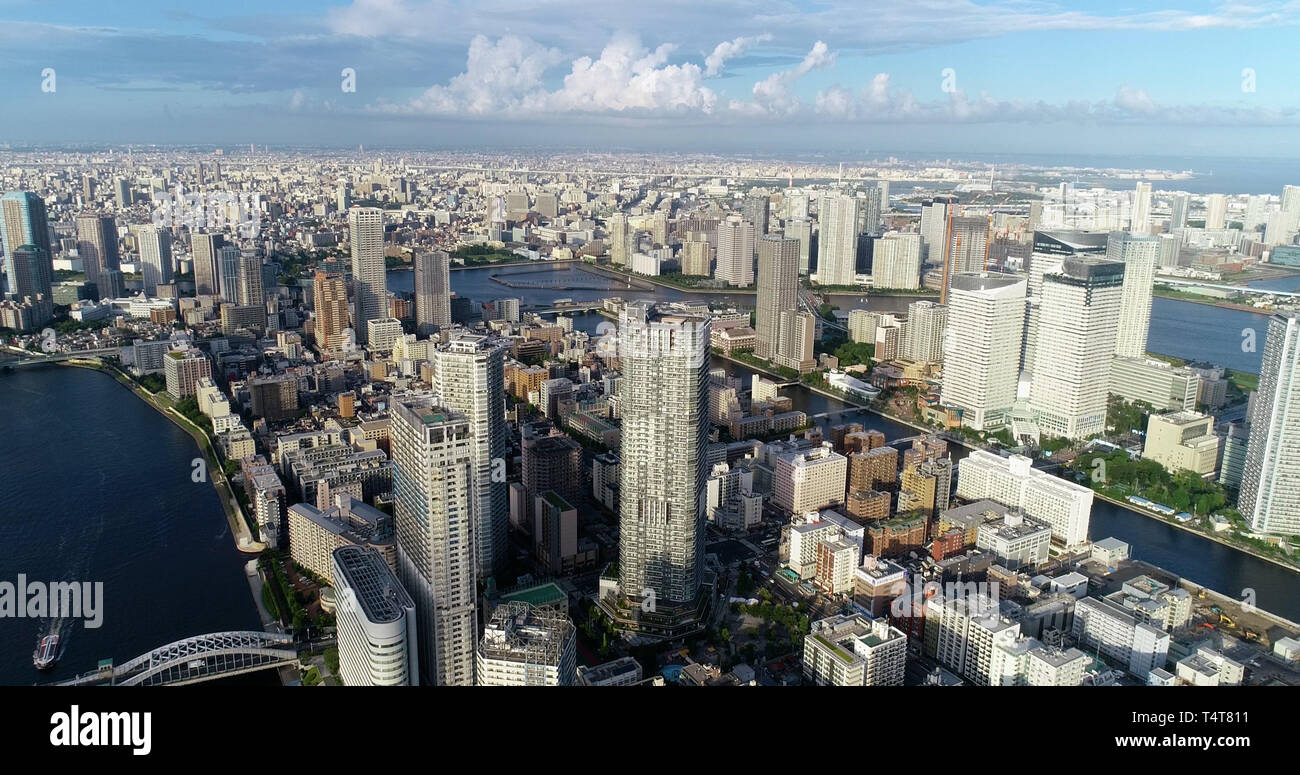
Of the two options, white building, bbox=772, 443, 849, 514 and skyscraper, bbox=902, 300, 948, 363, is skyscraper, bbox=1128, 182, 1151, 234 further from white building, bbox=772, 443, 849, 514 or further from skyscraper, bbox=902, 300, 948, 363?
white building, bbox=772, 443, 849, 514

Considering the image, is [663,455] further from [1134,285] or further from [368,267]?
[368,267]

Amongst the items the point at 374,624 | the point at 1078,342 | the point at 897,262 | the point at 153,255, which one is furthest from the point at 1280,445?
the point at 153,255

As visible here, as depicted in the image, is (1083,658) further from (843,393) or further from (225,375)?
(225,375)

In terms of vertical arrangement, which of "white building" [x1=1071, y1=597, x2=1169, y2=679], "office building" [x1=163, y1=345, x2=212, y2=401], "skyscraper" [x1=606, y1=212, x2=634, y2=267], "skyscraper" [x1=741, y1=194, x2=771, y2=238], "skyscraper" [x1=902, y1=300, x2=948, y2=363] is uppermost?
"skyscraper" [x1=741, y1=194, x2=771, y2=238]

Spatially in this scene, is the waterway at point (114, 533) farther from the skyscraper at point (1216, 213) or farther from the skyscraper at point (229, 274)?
the skyscraper at point (1216, 213)

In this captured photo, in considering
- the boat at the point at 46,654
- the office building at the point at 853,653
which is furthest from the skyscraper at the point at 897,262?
the boat at the point at 46,654

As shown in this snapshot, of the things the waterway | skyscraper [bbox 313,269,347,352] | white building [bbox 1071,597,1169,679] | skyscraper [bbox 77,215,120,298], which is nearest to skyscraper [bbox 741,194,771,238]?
skyscraper [bbox 313,269,347,352]

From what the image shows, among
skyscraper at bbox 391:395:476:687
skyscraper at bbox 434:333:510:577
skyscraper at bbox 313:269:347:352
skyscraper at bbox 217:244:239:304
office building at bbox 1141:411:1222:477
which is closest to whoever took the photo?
skyscraper at bbox 391:395:476:687
